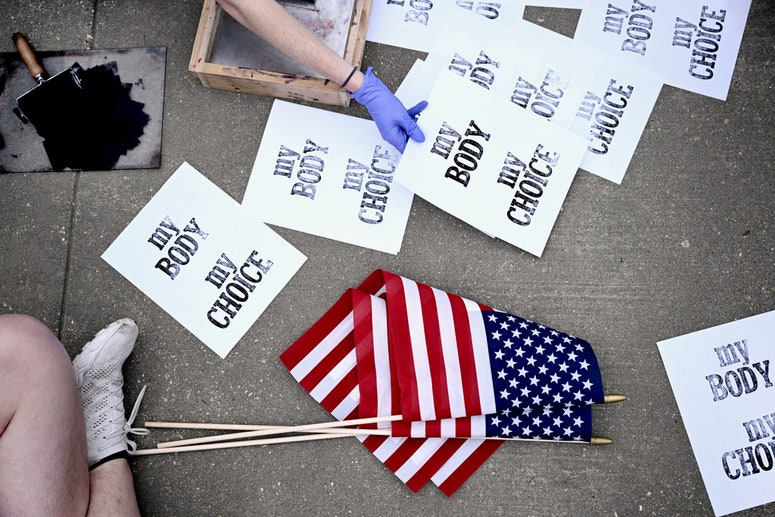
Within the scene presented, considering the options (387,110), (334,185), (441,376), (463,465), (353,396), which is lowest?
(463,465)

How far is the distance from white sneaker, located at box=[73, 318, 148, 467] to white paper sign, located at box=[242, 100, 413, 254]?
1.81 feet

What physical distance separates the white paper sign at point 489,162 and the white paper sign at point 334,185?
0.10 meters

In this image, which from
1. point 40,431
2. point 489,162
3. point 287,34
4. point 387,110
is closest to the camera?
point 40,431

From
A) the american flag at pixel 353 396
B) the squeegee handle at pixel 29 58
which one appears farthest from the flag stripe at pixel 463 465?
the squeegee handle at pixel 29 58

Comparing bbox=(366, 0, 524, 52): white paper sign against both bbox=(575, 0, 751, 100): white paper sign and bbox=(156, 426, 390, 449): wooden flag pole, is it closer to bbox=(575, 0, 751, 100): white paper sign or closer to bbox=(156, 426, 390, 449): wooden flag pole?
bbox=(575, 0, 751, 100): white paper sign

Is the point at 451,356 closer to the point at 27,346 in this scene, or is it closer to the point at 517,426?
the point at 517,426

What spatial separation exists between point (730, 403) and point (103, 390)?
186 cm

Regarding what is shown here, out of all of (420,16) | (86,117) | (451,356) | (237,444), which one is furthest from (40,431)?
(420,16)

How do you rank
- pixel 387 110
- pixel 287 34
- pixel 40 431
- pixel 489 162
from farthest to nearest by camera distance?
1. pixel 489 162
2. pixel 387 110
3. pixel 287 34
4. pixel 40 431

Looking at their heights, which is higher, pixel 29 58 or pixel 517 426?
pixel 29 58

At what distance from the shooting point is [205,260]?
1.74 m

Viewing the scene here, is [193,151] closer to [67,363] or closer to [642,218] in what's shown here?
[67,363]

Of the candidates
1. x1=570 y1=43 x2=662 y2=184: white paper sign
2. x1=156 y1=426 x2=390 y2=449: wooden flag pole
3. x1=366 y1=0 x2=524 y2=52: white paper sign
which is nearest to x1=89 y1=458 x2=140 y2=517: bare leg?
x1=156 y1=426 x2=390 y2=449: wooden flag pole

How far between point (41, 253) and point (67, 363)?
47 centimetres
